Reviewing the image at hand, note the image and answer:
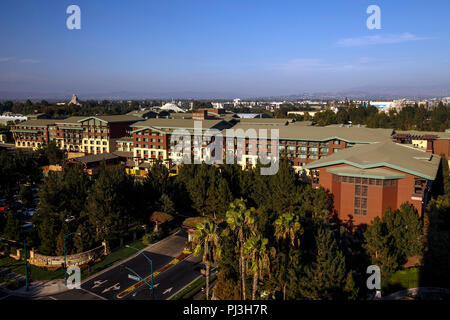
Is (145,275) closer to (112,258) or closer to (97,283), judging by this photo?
(97,283)

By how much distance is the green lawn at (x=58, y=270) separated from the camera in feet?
139

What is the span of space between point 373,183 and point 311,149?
116 ft

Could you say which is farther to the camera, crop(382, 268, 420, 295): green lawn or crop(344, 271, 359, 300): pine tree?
crop(382, 268, 420, 295): green lawn

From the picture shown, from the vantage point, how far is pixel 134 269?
43.8 meters

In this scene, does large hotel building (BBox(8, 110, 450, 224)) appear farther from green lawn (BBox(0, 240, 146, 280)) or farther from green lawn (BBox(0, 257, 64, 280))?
green lawn (BBox(0, 257, 64, 280))

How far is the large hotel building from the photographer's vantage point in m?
50.8

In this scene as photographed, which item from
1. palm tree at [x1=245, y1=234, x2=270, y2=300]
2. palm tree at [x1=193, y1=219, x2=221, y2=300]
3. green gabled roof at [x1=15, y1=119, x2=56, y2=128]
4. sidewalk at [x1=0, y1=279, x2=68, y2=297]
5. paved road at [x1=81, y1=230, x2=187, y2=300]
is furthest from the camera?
green gabled roof at [x1=15, y1=119, x2=56, y2=128]

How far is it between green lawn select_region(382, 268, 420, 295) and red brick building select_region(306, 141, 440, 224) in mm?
10615

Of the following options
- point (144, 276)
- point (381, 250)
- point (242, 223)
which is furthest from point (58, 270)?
point (381, 250)

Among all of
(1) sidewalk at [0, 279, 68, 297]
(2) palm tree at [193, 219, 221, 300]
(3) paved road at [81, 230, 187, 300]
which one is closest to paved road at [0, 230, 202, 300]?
(3) paved road at [81, 230, 187, 300]

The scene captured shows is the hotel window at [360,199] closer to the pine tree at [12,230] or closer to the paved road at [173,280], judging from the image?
the paved road at [173,280]
